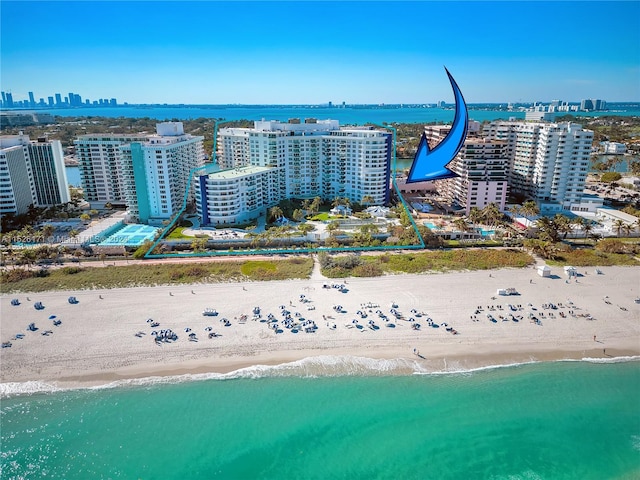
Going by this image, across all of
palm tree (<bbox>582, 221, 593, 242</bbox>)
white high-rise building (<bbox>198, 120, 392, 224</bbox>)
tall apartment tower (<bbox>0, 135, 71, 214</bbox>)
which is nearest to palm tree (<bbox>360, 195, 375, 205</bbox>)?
white high-rise building (<bbox>198, 120, 392, 224</bbox>)

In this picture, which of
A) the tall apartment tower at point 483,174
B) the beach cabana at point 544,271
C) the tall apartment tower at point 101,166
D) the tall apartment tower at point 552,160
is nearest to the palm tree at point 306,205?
the tall apartment tower at point 483,174

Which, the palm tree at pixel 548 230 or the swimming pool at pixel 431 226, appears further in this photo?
the swimming pool at pixel 431 226

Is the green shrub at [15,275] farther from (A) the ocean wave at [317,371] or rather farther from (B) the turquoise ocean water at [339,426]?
(B) the turquoise ocean water at [339,426]

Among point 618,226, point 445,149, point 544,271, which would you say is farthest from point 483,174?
point 445,149

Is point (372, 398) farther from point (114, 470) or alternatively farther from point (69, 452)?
point (69, 452)

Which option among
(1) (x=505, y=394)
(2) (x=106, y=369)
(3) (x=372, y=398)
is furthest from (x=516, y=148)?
(2) (x=106, y=369)

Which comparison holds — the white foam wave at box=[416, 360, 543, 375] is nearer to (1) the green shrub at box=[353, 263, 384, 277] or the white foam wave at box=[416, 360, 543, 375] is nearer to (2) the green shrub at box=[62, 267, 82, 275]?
(1) the green shrub at box=[353, 263, 384, 277]
